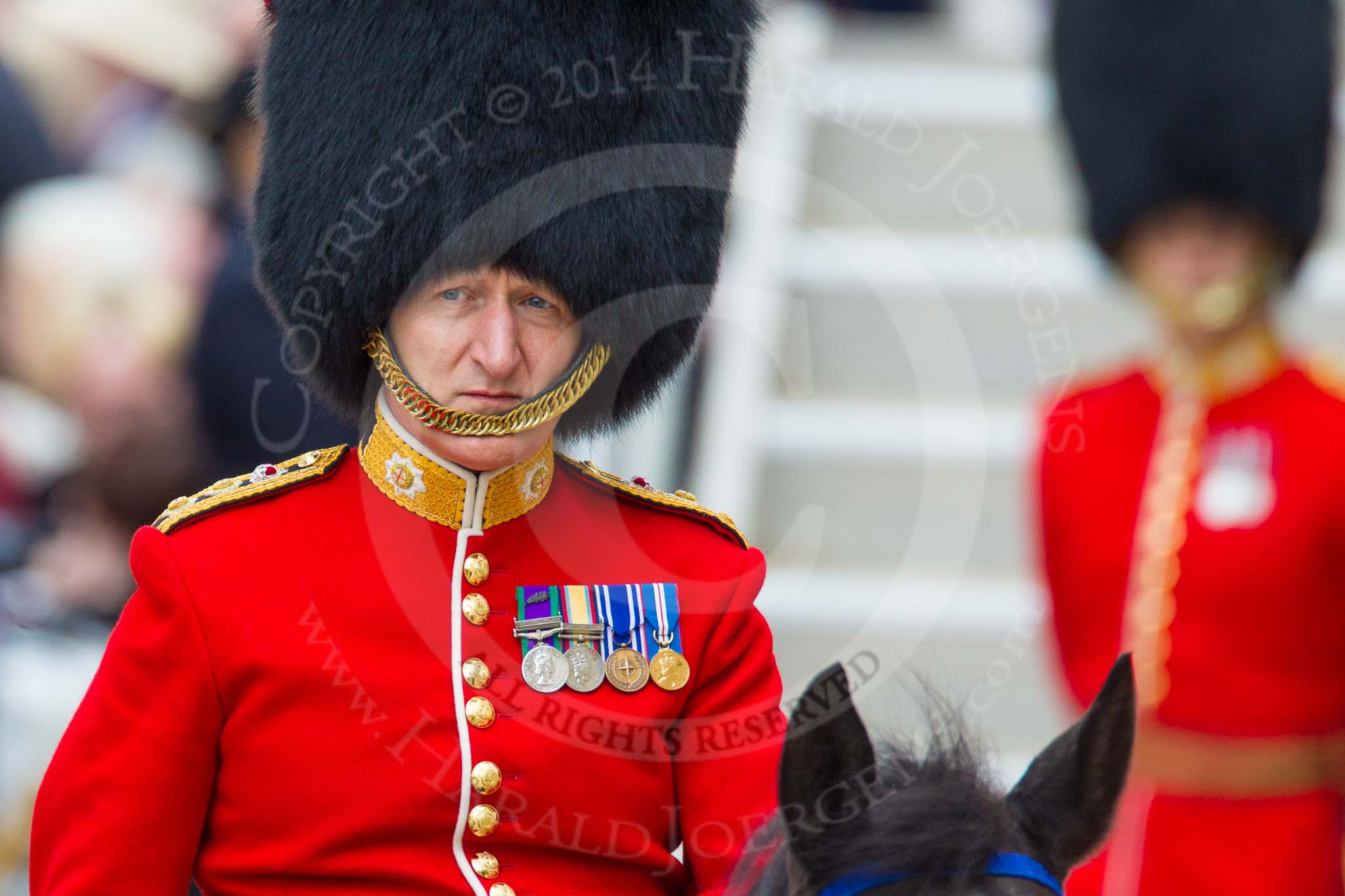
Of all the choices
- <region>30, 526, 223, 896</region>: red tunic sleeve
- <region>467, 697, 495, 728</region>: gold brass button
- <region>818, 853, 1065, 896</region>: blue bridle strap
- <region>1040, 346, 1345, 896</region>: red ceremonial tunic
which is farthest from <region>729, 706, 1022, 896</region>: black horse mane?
<region>1040, 346, 1345, 896</region>: red ceremonial tunic

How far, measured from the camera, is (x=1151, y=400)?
3555mm

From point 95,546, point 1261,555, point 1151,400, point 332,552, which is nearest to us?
point 332,552

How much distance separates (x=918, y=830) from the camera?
175cm

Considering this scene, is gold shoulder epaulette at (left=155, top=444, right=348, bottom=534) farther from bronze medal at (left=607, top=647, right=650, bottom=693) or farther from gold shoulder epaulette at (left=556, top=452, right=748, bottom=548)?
bronze medal at (left=607, top=647, right=650, bottom=693)

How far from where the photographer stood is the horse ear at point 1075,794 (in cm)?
183

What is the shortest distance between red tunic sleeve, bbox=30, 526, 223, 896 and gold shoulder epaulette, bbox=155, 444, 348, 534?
3.4 inches

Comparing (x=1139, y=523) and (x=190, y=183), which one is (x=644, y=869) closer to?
(x=1139, y=523)

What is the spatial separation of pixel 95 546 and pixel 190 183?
1.02m

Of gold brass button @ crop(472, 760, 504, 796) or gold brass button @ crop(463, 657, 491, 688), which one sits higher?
gold brass button @ crop(463, 657, 491, 688)

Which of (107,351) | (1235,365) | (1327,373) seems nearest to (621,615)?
(1235,365)

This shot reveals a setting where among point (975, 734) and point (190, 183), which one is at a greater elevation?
point (190, 183)

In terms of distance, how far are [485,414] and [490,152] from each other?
36cm

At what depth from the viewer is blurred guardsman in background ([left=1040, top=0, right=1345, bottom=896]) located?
10.5ft

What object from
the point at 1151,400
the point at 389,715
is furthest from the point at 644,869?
the point at 1151,400
